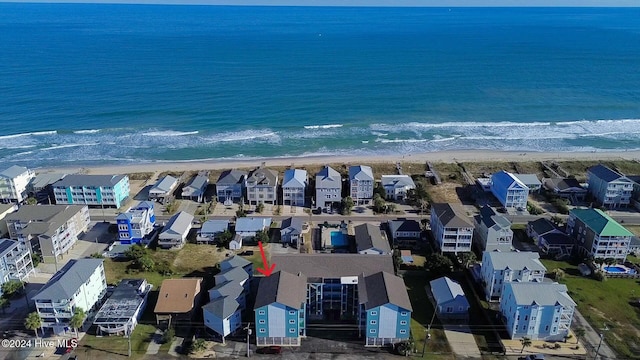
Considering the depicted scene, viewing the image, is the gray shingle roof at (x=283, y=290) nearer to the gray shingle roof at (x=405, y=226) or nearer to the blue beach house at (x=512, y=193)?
the gray shingle roof at (x=405, y=226)

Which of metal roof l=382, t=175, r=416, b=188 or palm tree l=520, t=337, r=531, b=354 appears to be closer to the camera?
palm tree l=520, t=337, r=531, b=354

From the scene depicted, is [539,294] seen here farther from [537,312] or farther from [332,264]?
[332,264]

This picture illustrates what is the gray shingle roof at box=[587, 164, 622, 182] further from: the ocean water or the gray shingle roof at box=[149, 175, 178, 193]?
the gray shingle roof at box=[149, 175, 178, 193]

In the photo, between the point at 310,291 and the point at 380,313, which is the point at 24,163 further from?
the point at 380,313

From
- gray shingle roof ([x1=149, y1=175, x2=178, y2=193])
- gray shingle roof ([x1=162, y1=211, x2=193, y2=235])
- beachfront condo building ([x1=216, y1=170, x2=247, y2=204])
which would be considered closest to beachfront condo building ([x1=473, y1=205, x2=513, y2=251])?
beachfront condo building ([x1=216, y1=170, x2=247, y2=204])

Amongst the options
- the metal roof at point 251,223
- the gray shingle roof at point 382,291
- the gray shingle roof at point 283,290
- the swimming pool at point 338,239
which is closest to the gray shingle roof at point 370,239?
the swimming pool at point 338,239

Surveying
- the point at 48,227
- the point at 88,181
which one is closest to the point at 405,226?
the point at 48,227

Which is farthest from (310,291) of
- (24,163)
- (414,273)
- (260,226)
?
(24,163)
